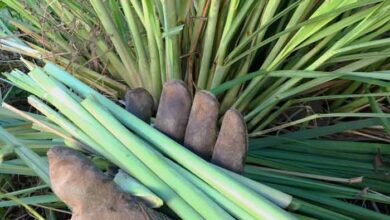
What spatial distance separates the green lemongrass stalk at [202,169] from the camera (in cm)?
63

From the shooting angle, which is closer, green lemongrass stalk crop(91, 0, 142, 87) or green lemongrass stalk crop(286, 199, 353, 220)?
green lemongrass stalk crop(286, 199, 353, 220)

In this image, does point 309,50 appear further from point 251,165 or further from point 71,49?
point 71,49

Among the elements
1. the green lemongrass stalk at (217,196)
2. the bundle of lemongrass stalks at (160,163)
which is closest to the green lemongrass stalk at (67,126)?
the bundle of lemongrass stalks at (160,163)

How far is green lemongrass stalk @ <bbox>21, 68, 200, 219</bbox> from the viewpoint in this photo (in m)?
0.67

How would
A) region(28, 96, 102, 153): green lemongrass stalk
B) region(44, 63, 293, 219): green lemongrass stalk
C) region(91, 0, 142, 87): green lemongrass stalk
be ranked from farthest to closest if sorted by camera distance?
region(91, 0, 142, 87): green lemongrass stalk
region(28, 96, 102, 153): green lemongrass stalk
region(44, 63, 293, 219): green lemongrass stalk

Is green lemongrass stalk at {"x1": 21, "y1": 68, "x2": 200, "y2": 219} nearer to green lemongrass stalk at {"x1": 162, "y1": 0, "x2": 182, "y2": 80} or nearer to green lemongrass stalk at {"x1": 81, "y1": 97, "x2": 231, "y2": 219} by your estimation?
green lemongrass stalk at {"x1": 81, "y1": 97, "x2": 231, "y2": 219}

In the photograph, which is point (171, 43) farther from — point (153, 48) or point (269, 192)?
point (269, 192)

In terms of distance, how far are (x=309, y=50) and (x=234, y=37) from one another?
0.43ft

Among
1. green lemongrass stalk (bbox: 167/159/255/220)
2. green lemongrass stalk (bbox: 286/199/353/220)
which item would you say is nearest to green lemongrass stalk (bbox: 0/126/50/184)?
green lemongrass stalk (bbox: 167/159/255/220)

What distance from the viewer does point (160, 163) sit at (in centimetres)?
69

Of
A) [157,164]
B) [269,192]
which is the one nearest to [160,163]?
[157,164]

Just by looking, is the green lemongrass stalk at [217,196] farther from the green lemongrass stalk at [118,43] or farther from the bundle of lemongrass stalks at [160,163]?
the green lemongrass stalk at [118,43]

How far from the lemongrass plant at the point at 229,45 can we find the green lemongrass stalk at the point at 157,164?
15cm

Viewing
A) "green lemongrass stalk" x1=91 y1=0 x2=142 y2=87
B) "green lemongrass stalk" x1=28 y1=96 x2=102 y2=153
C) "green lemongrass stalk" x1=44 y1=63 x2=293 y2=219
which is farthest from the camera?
"green lemongrass stalk" x1=91 y1=0 x2=142 y2=87
